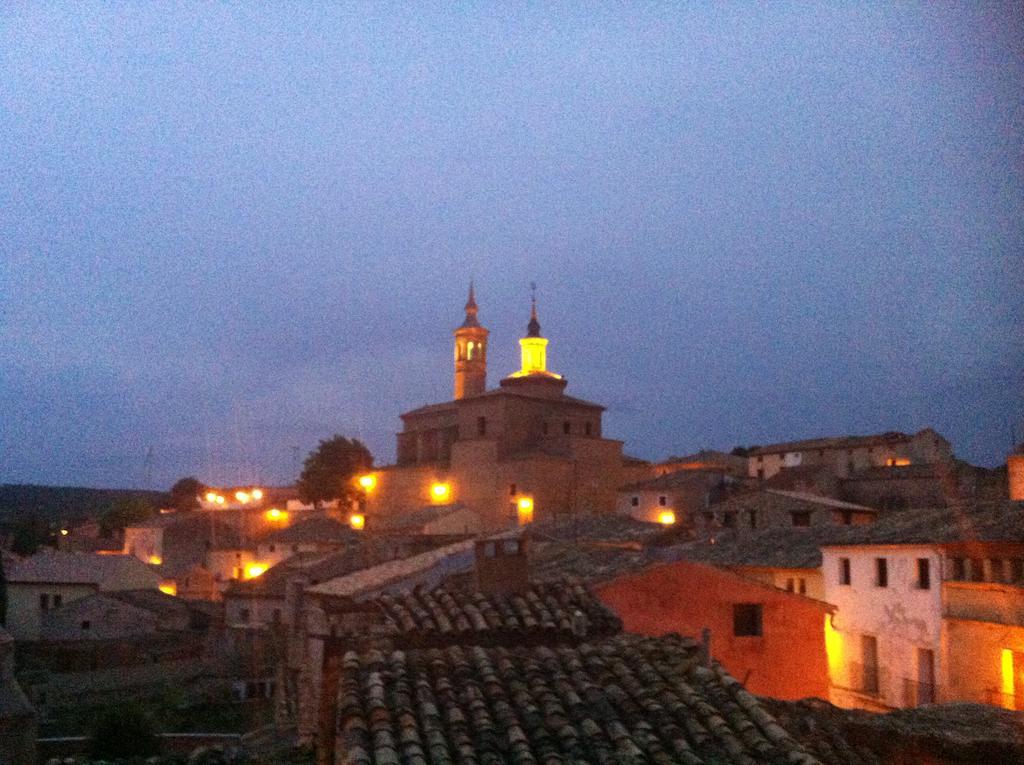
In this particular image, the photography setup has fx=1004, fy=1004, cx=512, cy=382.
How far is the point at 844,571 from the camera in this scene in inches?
850

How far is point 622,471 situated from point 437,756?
50.5m

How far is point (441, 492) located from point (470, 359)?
12725mm

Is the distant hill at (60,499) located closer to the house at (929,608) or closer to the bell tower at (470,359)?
the bell tower at (470,359)

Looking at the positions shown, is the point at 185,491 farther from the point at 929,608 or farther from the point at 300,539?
the point at 929,608

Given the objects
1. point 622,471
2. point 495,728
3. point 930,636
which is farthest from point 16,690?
point 622,471

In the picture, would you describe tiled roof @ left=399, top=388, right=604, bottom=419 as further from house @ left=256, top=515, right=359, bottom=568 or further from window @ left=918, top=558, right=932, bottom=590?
window @ left=918, top=558, right=932, bottom=590

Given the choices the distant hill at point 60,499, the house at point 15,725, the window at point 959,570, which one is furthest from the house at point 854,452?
the distant hill at point 60,499

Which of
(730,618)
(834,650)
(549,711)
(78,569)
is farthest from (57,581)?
(549,711)

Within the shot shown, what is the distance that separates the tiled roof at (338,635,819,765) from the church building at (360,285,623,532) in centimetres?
4020

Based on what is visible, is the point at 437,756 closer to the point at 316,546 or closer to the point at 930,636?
the point at 930,636

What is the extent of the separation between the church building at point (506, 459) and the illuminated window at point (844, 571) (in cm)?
2671

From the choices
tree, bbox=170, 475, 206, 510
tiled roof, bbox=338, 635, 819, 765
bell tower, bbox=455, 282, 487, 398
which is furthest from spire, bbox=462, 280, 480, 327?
tiled roof, bbox=338, 635, 819, 765

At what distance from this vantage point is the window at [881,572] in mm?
20312

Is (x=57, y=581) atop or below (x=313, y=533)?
below
